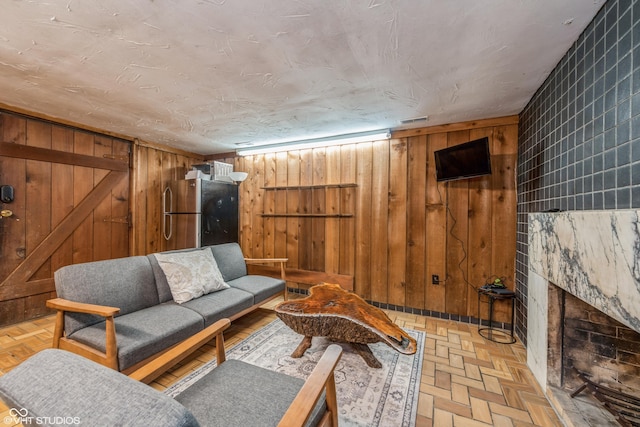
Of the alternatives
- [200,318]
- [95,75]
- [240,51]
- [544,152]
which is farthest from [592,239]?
[95,75]

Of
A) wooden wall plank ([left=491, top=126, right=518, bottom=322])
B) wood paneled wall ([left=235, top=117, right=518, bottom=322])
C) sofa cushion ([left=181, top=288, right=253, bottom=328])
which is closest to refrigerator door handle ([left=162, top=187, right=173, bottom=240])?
wood paneled wall ([left=235, top=117, right=518, bottom=322])

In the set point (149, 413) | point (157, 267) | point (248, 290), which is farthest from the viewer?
point (248, 290)

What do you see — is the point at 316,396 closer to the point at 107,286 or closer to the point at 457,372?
the point at 457,372

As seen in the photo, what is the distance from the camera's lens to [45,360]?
730 millimetres

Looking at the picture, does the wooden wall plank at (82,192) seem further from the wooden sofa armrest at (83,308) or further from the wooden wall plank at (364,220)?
the wooden wall plank at (364,220)

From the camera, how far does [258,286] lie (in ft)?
9.39

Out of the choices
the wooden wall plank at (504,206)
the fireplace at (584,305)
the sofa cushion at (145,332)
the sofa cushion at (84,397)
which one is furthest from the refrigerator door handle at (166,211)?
the fireplace at (584,305)

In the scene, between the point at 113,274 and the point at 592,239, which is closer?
the point at 592,239

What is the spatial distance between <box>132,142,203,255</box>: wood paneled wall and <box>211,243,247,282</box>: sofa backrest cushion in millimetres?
1086

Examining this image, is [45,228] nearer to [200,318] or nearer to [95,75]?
[95,75]

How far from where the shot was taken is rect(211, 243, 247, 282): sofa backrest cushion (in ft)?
9.84

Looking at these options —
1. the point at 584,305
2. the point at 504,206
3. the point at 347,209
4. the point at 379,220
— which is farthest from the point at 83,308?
the point at 504,206

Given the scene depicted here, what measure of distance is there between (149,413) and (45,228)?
11.7 feet

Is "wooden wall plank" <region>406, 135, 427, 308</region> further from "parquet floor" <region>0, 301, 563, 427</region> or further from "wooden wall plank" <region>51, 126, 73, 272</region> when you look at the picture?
"wooden wall plank" <region>51, 126, 73, 272</region>
